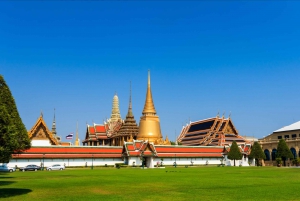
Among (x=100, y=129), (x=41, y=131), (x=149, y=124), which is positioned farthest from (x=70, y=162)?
(x=100, y=129)

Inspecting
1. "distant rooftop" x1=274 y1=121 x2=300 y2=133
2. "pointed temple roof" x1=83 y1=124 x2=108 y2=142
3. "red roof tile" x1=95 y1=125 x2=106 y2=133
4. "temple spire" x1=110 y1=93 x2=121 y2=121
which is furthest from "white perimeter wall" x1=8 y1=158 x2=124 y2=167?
"temple spire" x1=110 y1=93 x2=121 y2=121

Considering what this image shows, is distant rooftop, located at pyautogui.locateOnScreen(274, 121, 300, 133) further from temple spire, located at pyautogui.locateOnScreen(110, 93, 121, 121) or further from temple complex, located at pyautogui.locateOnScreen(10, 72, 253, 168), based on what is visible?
temple spire, located at pyautogui.locateOnScreen(110, 93, 121, 121)

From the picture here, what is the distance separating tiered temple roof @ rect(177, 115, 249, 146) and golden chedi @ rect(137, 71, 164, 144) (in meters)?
9.21

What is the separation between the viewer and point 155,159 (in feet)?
236

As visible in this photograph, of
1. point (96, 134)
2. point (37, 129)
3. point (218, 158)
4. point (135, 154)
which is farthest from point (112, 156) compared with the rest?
point (96, 134)

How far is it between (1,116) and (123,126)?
86.7 metres

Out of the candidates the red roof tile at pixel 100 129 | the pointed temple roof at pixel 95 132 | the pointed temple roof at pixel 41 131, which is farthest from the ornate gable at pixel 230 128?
the pointed temple roof at pixel 41 131

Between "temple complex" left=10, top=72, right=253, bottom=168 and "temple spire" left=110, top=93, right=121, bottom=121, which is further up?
"temple spire" left=110, top=93, right=121, bottom=121

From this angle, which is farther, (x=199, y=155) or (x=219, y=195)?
(x=199, y=155)

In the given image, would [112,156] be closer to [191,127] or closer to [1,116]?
[191,127]

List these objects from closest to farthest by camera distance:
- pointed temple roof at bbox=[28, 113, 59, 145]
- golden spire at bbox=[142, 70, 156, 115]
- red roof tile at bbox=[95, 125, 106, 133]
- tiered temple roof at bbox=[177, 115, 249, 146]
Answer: pointed temple roof at bbox=[28, 113, 59, 145]
tiered temple roof at bbox=[177, 115, 249, 146]
golden spire at bbox=[142, 70, 156, 115]
red roof tile at bbox=[95, 125, 106, 133]

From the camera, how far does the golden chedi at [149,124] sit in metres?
96.6

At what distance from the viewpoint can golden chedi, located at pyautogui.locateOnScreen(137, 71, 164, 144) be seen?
96562mm

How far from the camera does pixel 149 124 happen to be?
9794 centimetres
